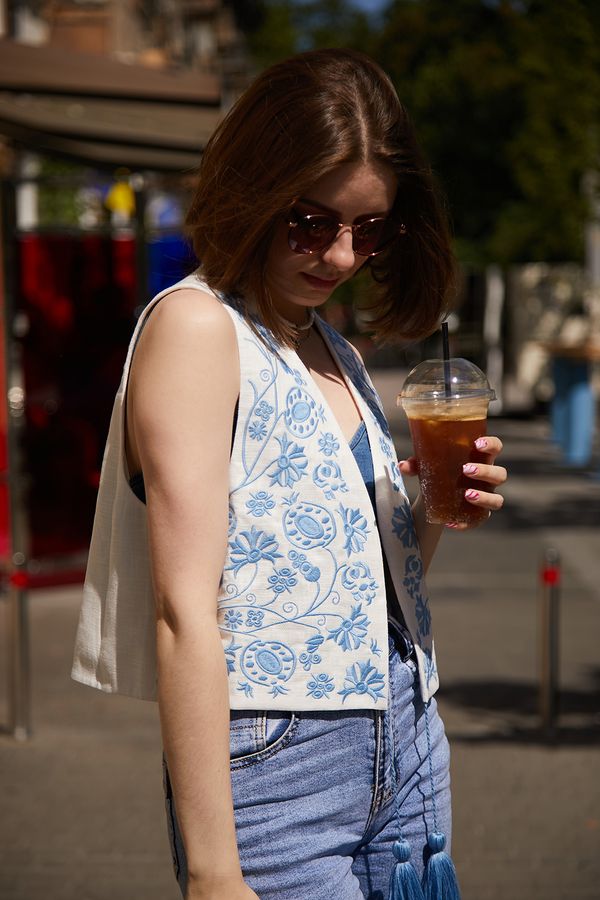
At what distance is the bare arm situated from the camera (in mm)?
1698

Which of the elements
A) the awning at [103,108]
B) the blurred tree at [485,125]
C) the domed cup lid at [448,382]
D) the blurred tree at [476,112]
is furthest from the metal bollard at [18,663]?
the blurred tree at [476,112]

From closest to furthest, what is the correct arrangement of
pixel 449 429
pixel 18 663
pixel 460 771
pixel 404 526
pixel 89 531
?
pixel 404 526
pixel 449 429
pixel 460 771
pixel 18 663
pixel 89 531

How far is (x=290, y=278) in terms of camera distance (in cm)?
196

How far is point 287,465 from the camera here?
182 centimetres

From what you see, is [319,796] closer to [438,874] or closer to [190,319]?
[438,874]

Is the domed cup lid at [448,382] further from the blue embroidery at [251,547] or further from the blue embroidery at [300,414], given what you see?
the blue embroidery at [251,547]

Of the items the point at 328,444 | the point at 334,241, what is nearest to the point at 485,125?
the point at 334,241

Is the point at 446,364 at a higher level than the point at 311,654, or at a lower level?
higher

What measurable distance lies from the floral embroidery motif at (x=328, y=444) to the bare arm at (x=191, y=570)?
0.55 feet

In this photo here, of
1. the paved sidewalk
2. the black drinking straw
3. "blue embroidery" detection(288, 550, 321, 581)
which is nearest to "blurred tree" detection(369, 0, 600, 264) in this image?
the paved sidewalk

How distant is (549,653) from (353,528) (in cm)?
418

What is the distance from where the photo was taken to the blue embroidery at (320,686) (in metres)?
1.82

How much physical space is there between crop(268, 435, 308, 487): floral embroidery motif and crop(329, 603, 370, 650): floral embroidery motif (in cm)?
21

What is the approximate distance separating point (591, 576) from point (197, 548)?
8.05m
